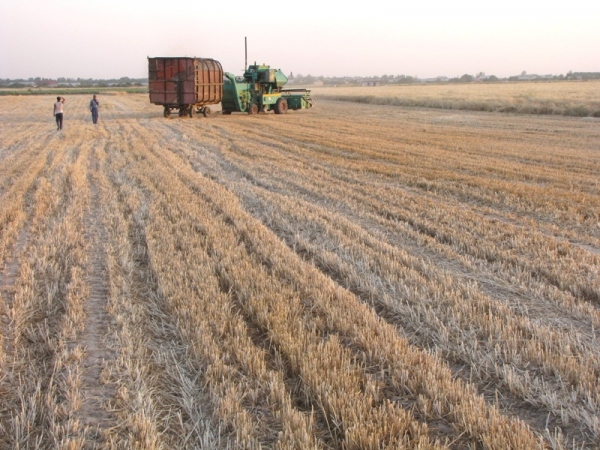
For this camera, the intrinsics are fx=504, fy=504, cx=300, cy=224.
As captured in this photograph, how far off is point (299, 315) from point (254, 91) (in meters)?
25.3

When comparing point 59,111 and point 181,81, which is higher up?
point 181,81

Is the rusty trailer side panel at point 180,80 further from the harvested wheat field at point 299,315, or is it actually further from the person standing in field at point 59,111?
the harvested wheat field at point 299,315

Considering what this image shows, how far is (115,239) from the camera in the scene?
5957 mm

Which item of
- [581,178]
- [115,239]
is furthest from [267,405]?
[581,178]

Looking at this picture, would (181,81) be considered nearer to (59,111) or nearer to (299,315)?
(59,111)

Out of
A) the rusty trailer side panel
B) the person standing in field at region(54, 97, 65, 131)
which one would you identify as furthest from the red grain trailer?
the person standing in field at region(54, 97, 65, 131)

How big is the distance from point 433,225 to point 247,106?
22.7 meters

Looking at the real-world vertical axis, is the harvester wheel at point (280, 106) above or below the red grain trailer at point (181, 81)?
below

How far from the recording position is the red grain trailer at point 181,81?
2320 centimetres

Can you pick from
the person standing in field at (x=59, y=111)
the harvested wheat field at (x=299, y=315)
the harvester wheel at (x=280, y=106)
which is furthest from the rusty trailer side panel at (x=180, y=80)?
the harvested wheat field at (x=299, y=315)

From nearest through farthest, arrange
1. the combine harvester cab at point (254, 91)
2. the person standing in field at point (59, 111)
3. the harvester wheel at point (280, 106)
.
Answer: the person standing in field at point (59, 111)
the combine harvester cab at point (254, 91)
the harvester wheel at point (280, 106)

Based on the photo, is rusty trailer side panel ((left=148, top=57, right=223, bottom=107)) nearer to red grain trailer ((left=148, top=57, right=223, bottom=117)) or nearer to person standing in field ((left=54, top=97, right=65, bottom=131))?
red grain trailer ((left=148, top=57, right=223, bottom=117))

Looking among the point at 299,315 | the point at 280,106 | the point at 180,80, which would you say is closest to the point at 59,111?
the point at 180,80

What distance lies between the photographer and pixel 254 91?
27.8 metres
